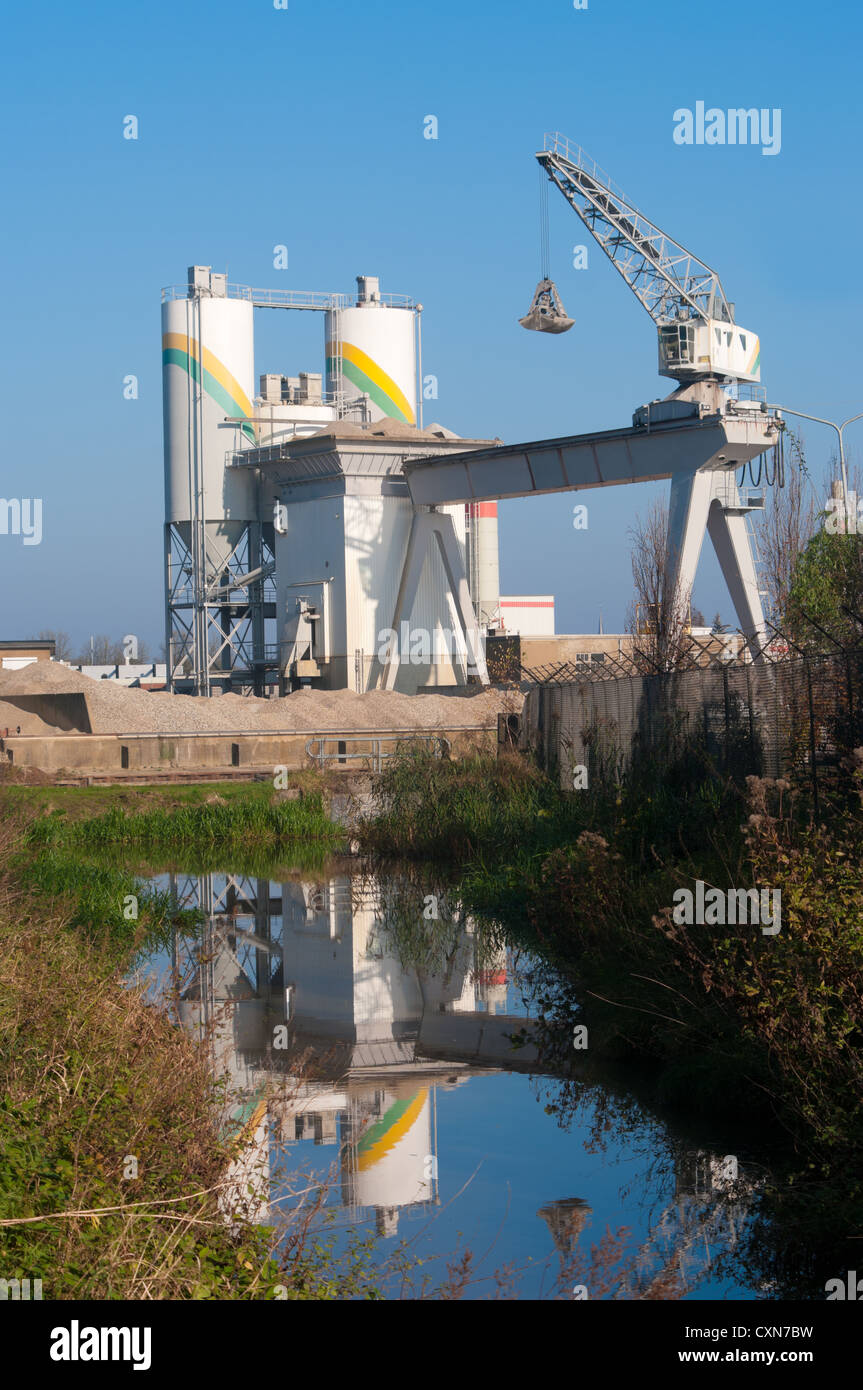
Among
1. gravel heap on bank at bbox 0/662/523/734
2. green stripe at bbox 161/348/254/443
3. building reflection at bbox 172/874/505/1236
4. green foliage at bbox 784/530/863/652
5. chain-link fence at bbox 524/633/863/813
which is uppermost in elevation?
green stripe at bbox 161/348/254/443

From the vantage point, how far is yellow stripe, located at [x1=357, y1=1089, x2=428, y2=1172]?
8.95 m

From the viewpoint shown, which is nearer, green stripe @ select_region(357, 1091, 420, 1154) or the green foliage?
green stripe @ select_region(357, 1091, 420, 1154)

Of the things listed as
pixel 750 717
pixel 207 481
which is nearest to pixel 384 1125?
pixel 750 717

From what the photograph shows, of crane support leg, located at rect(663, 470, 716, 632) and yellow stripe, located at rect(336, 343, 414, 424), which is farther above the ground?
yellow stripe, located at rect(336, 343, 414, 424)

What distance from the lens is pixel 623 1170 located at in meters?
8.77

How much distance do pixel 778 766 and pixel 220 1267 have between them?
9.28 meters

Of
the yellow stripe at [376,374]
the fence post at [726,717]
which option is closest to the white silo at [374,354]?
→ the yellow stripe at [376,374]

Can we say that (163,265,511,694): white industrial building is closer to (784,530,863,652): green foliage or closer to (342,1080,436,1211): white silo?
(784,530,863,652): green foliage

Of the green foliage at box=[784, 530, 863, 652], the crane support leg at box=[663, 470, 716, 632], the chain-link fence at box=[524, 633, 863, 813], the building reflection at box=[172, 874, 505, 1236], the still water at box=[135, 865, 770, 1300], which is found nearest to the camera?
the still water at box=[135, 865, 770, 1300]

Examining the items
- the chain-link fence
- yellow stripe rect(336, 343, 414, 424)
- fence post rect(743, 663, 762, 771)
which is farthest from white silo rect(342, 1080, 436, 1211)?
yellow stripe rect(336, 343, 414, 424)

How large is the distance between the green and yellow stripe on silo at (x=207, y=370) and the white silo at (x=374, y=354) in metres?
4.77

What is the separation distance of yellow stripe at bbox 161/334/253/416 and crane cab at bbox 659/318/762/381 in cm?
2169

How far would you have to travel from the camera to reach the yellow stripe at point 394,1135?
8.95 m

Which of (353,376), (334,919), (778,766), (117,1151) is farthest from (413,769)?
(353,376)
